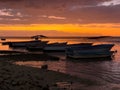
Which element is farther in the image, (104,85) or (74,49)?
(74,49)

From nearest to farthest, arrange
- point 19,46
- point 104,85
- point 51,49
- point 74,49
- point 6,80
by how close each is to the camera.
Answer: point 6,80 < point 104,85 < point 74,49 < point 51,49 < point 19,46

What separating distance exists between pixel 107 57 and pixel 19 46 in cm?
5068

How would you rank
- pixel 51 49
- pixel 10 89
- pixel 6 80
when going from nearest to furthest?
pixel 10 89 → pixel 6 80 → pixel 51 49

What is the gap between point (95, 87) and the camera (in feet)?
80.0

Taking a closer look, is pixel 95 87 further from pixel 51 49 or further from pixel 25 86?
pixel 51 49

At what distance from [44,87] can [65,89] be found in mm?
2412

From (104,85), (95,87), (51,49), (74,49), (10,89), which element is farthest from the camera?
(51,49)

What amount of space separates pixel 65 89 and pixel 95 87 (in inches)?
137

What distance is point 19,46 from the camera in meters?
105

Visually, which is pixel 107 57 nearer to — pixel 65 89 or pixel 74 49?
pixel 74 49

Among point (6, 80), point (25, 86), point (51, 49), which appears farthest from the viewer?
point (51, 49)

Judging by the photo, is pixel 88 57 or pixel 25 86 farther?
pixel 88 57

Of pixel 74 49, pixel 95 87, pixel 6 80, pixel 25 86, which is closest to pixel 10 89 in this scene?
pixel 25 86

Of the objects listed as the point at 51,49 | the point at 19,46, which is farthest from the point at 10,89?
the point at 19,46
